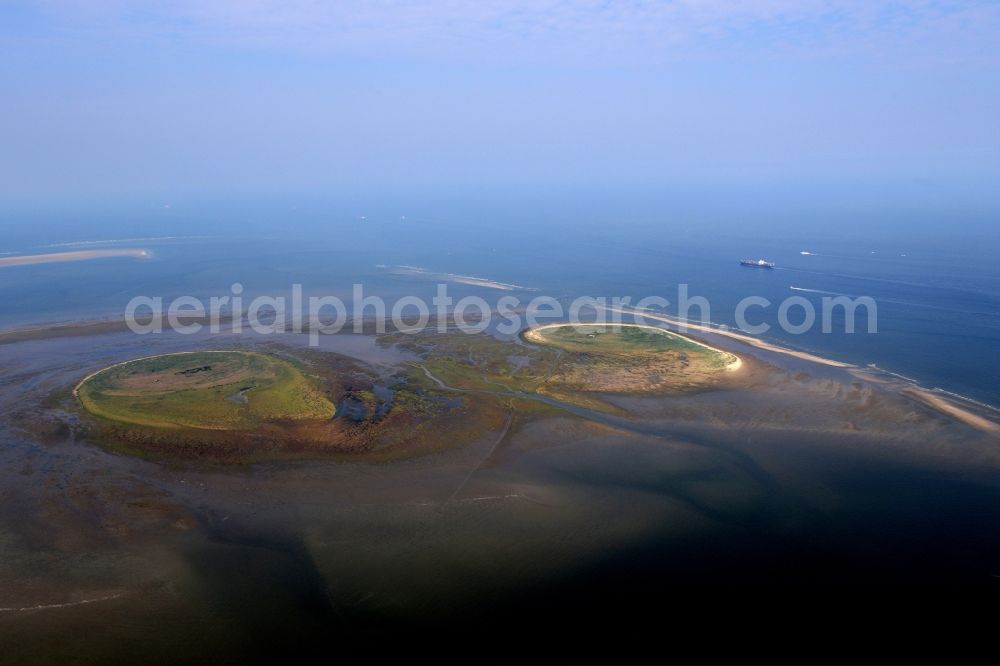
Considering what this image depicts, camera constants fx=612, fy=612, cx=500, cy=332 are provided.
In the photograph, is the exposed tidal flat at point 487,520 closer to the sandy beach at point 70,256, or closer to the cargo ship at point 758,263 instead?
the cargo ship at point 758,263

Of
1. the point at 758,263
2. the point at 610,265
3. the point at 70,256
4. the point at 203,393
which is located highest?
the point at 70,256

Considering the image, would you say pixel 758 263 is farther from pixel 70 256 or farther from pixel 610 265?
pixel 70 256

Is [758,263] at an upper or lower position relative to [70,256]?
lower

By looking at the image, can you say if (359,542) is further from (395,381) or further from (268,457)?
(395,381)

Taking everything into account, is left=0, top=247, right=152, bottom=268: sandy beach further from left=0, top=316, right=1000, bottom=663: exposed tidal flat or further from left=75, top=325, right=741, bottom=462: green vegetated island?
left=75, top=325, right=741, bottom=462: green vegetated island

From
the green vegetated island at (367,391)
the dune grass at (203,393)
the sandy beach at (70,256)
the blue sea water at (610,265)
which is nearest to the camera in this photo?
the green vegetated island at (367,391)

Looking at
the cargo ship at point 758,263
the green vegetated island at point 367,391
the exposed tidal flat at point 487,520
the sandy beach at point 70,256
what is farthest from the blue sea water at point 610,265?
the green vegetated island at point 367,391

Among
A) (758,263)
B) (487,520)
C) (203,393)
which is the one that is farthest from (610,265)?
(487,520)

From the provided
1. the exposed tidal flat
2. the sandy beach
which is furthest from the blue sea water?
the exposed tidal flat
